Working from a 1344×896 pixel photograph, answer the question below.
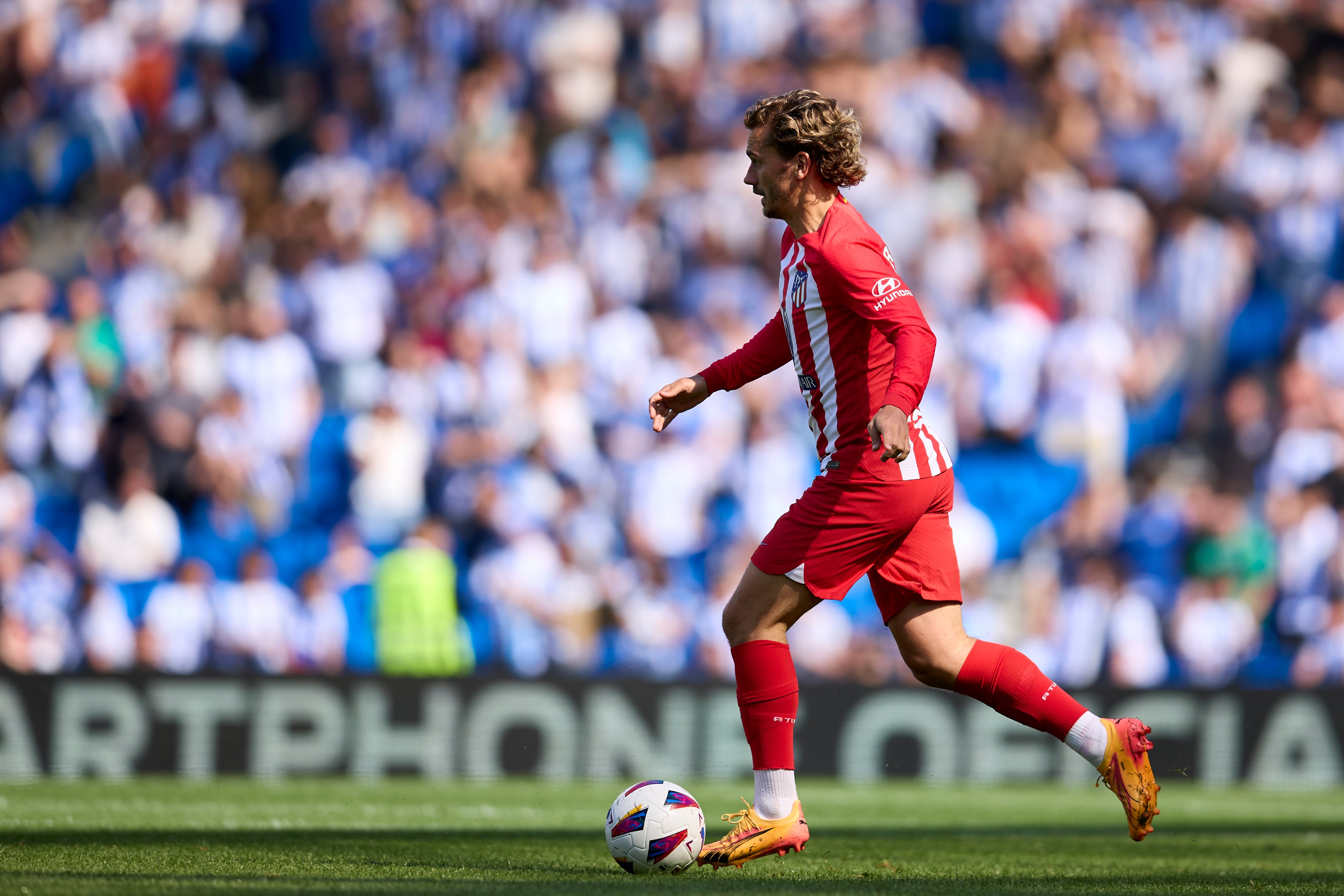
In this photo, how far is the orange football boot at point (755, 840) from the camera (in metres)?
5.18

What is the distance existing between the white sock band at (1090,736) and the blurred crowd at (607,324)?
584cm

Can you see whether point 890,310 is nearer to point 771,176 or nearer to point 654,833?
point 771,176

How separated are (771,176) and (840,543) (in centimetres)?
114

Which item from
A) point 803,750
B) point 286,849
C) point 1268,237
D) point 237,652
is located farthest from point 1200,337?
point 286,849

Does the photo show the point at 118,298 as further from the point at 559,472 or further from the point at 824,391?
the point at 824,391

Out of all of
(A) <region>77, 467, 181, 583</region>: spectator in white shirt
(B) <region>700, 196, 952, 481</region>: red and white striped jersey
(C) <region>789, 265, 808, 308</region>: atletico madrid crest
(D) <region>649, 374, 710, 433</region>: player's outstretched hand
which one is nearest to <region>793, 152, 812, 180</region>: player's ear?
(B) <region>700, 196, 952, 481</region>: red and white striped jersey

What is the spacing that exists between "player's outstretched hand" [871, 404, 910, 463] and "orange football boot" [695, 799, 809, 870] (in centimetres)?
122

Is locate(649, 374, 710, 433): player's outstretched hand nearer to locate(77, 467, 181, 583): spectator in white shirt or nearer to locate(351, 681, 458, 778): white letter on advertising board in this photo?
locate(351, 681, 458, 778): white letter on advertising board

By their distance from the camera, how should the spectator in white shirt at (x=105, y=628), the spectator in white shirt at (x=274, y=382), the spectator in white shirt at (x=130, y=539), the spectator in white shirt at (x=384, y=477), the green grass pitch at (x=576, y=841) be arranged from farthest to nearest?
the spectator in white shirt at (x=274, y=382) → the spectator in white shirt at (x=384, y=477) → the spectator in white shirt at (x=130, y=539) → the spectator in white shirt at (x=105, y=628) → the green grass pitch at (x=576, y=841)

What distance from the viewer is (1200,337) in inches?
526

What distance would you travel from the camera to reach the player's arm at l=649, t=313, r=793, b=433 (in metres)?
5.62

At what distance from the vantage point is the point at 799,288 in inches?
207

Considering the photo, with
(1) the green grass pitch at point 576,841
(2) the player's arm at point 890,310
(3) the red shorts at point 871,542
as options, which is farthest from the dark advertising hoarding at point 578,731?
(2) the player's arm at point 890,310

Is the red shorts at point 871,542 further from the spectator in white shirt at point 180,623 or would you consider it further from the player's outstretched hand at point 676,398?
the spectator in white shirt at point 180,623
